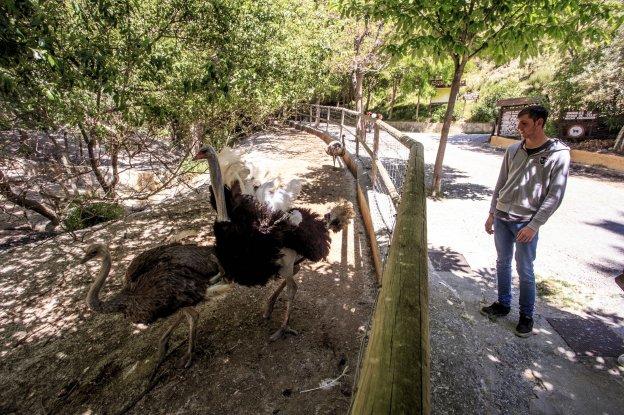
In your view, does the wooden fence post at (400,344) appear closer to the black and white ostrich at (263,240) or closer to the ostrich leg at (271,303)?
the black and white ostrich at (263,240)

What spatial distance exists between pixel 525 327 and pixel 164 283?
9.79ft

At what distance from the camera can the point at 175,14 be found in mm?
5535

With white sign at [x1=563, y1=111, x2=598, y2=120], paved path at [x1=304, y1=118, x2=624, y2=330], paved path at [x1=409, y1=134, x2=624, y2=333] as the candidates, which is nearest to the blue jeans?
paved path at [x1=304, y1=118, x2=624, y2=330]

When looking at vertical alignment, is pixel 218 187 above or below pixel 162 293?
above

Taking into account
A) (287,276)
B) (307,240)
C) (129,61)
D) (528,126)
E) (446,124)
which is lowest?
(287,276)

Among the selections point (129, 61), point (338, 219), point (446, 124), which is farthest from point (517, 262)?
point (129, 61)

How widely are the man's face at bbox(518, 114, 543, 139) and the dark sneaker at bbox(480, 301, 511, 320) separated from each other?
1.52m

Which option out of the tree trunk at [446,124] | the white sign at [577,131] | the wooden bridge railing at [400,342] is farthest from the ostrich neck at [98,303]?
the white sign at [577,131]

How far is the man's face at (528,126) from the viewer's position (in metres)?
2.73

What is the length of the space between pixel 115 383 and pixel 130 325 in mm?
840

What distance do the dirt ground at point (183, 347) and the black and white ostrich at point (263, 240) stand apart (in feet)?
1.11

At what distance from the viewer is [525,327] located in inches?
117

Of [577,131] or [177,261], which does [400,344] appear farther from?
[577,131]

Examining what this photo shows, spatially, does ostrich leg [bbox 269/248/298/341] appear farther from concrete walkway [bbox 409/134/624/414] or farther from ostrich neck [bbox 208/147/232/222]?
concrete walkway [bbox 409/134/624/414]
